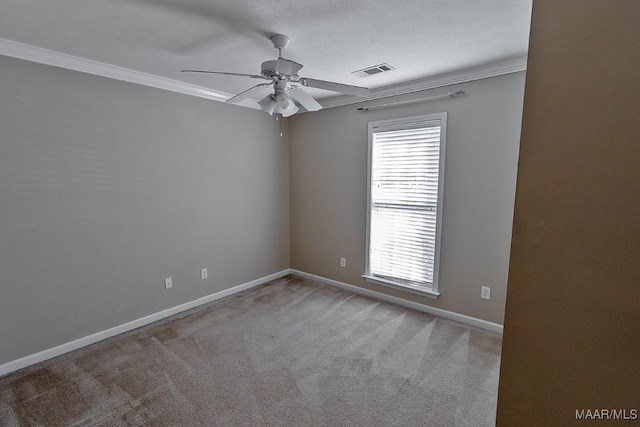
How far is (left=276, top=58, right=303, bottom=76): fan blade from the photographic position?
1.94m

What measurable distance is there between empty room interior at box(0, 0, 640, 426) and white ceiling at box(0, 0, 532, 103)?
2cm

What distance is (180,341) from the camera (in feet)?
9.08

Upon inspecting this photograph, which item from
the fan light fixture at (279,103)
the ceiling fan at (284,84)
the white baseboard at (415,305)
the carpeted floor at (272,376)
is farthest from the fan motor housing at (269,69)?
the white baseboard at (415,305)

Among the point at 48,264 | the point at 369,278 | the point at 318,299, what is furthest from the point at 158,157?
the point at 369,278

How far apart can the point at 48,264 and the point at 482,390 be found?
351 cm

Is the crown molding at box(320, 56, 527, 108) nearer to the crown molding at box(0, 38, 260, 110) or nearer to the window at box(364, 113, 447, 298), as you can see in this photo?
the window at box(364, 113, 447, 298)

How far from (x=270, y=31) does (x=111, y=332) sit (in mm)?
2996

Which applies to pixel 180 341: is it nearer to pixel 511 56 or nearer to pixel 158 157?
pixel 158 157

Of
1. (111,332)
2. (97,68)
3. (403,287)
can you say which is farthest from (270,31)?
(111,332)

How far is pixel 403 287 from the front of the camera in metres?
3.49

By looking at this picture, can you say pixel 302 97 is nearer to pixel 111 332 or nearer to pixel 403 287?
pixel 403 287

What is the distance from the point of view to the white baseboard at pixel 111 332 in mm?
2368

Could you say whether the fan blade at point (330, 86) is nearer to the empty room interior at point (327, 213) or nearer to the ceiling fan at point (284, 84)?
the ceiling fan at point (284, 84)

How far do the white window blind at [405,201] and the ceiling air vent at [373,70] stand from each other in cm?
68
